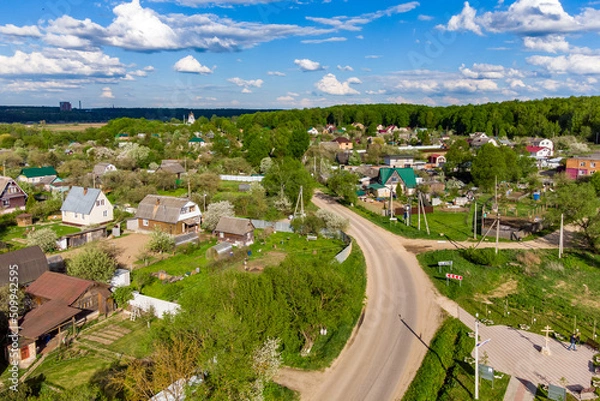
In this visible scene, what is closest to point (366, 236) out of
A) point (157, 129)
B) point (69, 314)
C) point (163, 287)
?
point (163, 287)

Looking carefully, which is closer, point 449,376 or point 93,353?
point 449,376

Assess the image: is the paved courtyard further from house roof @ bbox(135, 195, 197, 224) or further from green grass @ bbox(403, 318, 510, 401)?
house roof @ bbox(135, 195, 197, 224)

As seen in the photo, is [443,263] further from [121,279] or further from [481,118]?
[481,118]

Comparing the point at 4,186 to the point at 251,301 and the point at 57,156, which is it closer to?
the point at 57,156

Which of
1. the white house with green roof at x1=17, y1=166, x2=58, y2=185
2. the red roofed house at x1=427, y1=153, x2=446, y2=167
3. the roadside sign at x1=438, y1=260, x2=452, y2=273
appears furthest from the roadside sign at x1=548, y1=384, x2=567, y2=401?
the red roofed house at x1=427, y1=153, x2=446, y2=167

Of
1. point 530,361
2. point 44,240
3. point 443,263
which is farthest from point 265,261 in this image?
point 530,361

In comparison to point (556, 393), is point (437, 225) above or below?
above
